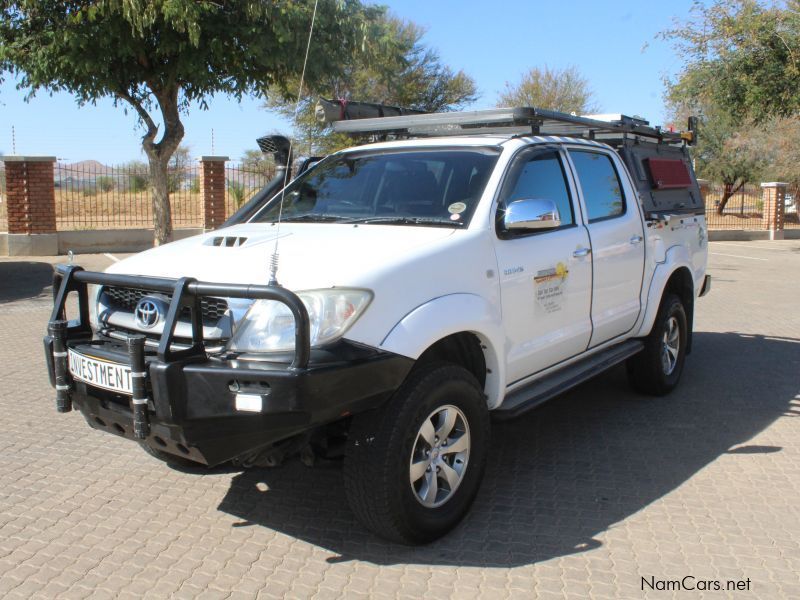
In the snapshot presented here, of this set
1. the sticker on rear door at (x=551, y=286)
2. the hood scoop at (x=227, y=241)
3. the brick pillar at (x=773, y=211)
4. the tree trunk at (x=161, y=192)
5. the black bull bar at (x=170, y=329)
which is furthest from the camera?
the brick pillar at (x=773, y=211)

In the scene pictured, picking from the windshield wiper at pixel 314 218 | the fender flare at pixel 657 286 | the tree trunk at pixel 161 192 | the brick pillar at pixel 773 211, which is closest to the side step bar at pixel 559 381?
the fender flare at pixel 657 286

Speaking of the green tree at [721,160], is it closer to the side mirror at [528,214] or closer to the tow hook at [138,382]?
the side mirror at [528,214]

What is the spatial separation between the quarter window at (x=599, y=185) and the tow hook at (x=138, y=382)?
2.99 meters

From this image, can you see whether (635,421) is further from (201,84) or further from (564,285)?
(201,84)

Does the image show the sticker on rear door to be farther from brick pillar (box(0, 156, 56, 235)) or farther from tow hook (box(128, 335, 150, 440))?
brick pillar (box(0, 156, 56, 235))

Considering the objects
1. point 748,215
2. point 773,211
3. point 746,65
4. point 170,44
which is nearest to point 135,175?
point 170,44

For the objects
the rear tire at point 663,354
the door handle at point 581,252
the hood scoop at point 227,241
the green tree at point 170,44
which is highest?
the green tree at point 170,44

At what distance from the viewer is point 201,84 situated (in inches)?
430

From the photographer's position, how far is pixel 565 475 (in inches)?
177

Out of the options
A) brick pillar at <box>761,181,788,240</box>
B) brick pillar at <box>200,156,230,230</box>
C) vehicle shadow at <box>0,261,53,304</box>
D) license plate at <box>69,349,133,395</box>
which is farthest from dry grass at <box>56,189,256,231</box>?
brick pillar at <box>761,181,788,240</box>

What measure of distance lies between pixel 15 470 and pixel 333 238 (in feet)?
7.93

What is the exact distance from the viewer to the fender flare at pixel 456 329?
10.8 ft

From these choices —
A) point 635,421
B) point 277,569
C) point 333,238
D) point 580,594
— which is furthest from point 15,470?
point 635,421

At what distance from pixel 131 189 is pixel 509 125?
15.7 meters
